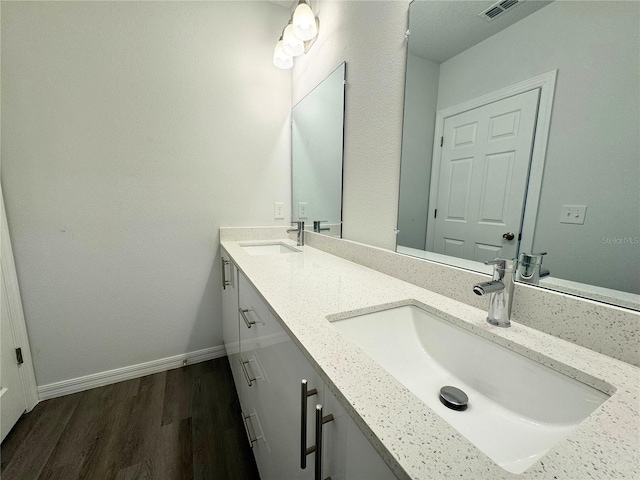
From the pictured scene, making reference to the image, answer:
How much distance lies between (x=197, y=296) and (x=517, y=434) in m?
1.74

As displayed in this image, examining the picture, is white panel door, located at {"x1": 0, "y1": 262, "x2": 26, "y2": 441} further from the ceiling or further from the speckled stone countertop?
the ceiling

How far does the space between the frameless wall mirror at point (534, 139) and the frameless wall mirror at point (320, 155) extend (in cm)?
52

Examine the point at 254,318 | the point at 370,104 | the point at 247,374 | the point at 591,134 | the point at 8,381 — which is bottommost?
the point at 8,381

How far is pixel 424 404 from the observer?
0.37 m

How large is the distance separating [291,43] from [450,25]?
3.34 ft

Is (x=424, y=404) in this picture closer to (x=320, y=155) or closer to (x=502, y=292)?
(x=502, y=292)

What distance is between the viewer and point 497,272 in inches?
24.2

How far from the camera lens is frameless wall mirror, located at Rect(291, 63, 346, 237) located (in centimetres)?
141

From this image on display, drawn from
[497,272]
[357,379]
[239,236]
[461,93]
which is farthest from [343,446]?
[239,236]

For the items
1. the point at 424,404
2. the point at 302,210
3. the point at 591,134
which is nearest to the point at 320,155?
the point at 302,210

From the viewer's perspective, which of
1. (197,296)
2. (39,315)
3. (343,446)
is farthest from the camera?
(197,296)

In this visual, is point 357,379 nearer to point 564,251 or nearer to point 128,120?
point 564,251

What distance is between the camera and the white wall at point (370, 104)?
41.2 inches

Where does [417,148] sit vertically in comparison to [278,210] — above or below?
above
